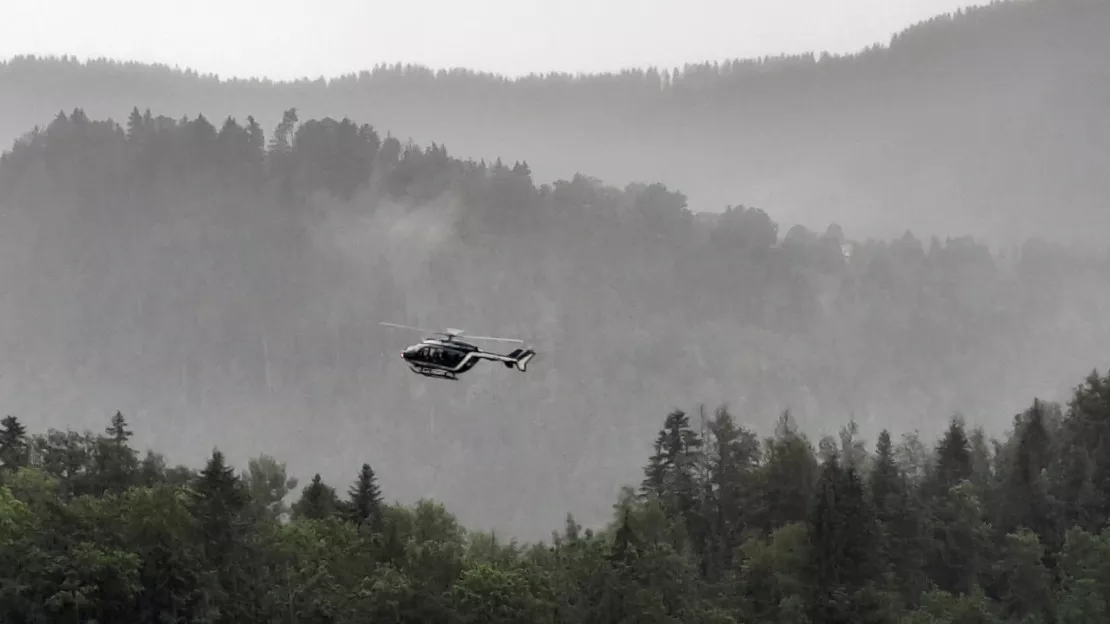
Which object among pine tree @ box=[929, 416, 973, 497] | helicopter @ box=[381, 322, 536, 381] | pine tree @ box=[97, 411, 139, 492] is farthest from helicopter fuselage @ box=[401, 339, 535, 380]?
pine tree @ box=[929, 416, 973, 497]

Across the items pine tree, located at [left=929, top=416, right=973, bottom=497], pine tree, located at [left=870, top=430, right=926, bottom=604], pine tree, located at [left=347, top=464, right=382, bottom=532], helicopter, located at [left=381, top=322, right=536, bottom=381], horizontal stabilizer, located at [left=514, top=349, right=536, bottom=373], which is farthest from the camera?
pine tree, located at [left=929, top=416, right=973, bottom=497]

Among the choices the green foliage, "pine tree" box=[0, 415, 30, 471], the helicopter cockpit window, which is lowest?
the green foliage

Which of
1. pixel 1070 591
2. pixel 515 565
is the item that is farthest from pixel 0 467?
pixel 1070 591

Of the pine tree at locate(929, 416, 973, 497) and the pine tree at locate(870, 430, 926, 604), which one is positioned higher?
the pine tree at locate(929, 416, 973, 497)

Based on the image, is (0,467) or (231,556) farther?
(0,467)

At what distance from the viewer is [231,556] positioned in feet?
228

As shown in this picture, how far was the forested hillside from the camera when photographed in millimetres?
63562

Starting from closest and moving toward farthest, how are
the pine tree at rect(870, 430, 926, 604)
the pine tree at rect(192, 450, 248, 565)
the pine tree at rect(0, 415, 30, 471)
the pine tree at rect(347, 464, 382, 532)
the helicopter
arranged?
1. the helicopter
2. the pine tree at rect(192, 450, 248, 565)
3. the pine tree at rect(870, 430, 926, 604)
4. the pine tree at rect(0, 415, 30, 471)
5. the pine tree at rect(347, 464, 382, 532)

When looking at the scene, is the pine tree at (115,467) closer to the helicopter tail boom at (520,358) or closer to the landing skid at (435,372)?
the landing skid at (435,372)

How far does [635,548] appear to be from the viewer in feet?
247

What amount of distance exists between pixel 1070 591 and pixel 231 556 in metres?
53.6

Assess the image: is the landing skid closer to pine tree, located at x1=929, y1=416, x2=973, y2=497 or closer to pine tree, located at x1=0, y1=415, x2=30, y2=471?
pine tree, located at x1=0, y1=415, x2=30, y2=471

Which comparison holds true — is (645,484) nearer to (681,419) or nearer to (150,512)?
(681,419)

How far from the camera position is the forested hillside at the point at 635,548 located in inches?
2502
